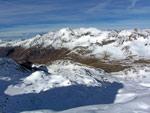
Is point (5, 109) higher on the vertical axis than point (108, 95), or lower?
higher

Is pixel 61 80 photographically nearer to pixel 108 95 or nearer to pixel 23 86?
pixel 23 86

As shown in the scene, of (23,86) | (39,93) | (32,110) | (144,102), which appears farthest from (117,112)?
(23,86)

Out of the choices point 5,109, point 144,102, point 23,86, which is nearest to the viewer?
point 144,102

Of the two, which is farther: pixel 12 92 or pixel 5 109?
pixel 12 92

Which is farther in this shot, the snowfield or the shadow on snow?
the shadow on snow

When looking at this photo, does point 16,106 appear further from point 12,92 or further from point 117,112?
point 117,112

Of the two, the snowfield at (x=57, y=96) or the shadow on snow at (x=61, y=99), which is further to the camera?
the shadow on snow at (x=61, y=99)

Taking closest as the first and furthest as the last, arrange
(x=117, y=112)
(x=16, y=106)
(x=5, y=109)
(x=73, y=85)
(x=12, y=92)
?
(x=117, y=112) < (x=5, y=109) < (x=16, y=106) < (x=12, y=92) < (x=73, y=85)

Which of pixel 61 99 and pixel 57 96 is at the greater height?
pixel 57 96

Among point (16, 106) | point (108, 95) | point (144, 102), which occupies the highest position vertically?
point (144, 102)

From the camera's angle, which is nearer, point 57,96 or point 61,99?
point 61,99
